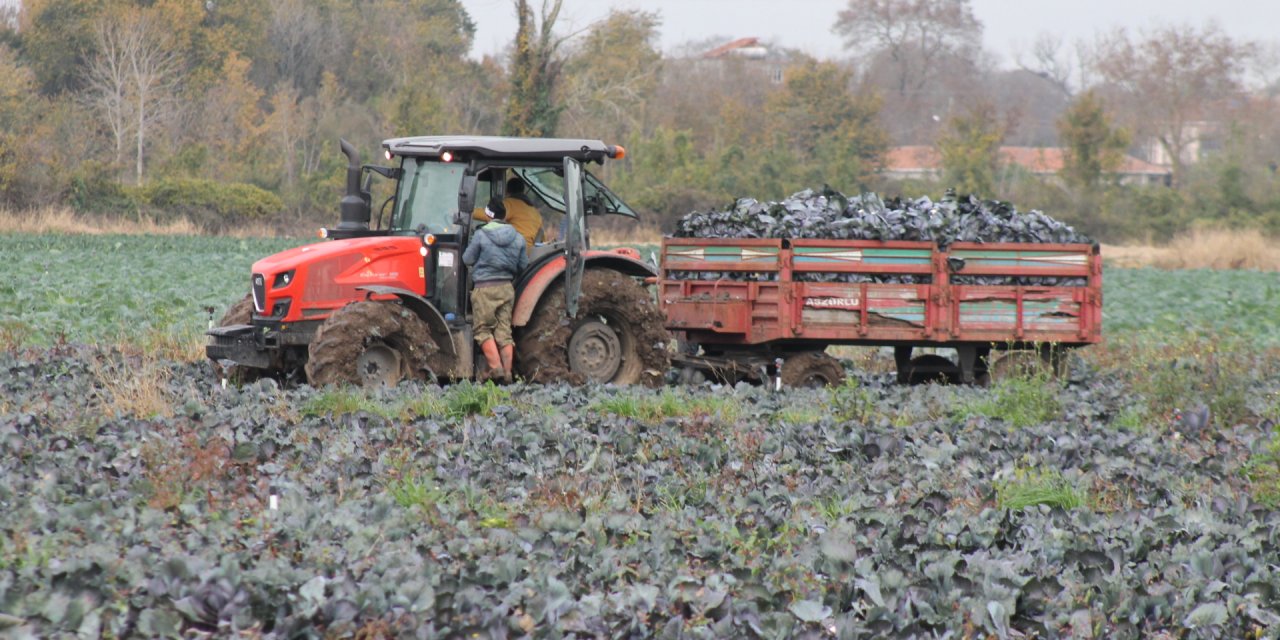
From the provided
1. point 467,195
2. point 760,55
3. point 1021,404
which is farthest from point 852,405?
point 760,55

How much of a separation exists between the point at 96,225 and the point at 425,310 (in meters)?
30.8

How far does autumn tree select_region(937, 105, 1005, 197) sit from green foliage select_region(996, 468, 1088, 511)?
49.7 meters

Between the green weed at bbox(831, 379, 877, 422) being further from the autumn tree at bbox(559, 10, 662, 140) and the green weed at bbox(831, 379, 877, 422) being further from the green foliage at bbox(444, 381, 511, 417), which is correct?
the autumn tree at bbox(559, 10, 662, 140)

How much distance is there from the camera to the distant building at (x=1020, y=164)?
213 feet

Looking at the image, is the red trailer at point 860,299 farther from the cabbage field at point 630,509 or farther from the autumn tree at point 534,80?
the autumn tree at point 534,80

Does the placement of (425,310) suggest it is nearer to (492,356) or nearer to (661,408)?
(492,356)

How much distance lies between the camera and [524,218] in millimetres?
11734

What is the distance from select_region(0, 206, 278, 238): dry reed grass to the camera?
118 ft

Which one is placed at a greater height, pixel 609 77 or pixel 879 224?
pixel 609 77

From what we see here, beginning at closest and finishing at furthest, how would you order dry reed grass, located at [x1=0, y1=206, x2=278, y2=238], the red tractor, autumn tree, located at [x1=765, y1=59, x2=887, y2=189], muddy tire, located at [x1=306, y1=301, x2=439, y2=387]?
1. muddy tire, located at [x1=306, y1=301, x2=439, y2=387]
2. the red tractor
3. dry reed grass, located at [x1=0, y1=206, x2=278, y2=238]
4. autumn tree, located at [x1=765, y1=59, x2=887, y2=189]

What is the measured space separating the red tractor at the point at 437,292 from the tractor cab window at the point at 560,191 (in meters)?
0.01

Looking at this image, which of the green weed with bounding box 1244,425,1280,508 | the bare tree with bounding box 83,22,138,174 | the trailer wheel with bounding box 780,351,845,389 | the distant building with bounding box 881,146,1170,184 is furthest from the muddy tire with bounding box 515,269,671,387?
the distant building with bounding box 881,146,1170,184

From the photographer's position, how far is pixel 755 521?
687 centimetres

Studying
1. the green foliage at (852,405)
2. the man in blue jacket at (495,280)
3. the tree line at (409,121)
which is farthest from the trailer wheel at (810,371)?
the tree line at (409,121)
